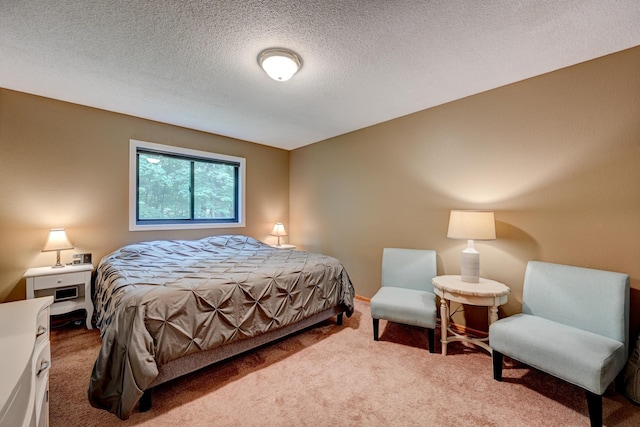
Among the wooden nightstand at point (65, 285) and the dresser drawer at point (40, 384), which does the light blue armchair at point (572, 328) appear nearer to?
the dresser drawer at point (40, 384)

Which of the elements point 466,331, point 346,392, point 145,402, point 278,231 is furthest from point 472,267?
point 278,231

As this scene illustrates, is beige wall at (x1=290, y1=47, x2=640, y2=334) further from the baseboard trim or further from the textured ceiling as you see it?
the textured ceiling

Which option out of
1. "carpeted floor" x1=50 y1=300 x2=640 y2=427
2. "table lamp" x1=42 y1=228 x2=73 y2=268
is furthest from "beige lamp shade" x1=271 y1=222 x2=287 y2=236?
"table lamp" x1=42 y1=228 x2=73 y2=268

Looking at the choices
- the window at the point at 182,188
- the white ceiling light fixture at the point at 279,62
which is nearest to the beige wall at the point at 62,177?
the window at the point at 182,188

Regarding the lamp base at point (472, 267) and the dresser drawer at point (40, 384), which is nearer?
the dresser drawer at point (40, 384)

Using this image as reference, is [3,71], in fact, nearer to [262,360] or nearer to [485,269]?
[262,360]

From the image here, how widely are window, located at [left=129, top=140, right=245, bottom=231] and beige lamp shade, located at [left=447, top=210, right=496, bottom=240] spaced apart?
129 inches

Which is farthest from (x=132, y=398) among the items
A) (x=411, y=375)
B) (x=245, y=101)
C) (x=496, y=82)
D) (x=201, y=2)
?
(x=496, y=82)

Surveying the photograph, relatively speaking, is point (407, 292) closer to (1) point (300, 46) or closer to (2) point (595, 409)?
(2) point (595, 409)

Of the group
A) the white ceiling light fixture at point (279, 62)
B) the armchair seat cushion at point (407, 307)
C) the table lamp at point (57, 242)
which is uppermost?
the white ceiling light fixture at point (279, 62)

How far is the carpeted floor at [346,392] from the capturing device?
1635mm

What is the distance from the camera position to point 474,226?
7.63 ft

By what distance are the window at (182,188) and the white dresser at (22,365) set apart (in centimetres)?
251

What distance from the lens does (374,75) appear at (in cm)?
238
